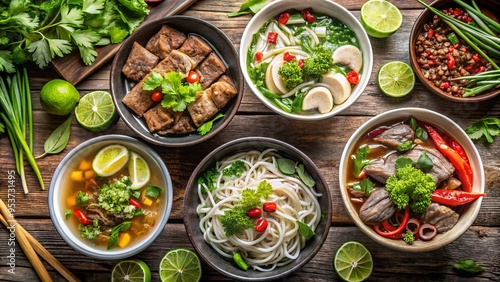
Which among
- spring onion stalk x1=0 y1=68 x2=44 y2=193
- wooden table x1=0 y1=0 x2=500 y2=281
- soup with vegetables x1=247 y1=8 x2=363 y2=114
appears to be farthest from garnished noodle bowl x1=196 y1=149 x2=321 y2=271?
spring onion stalk x1=0 y1=68 x2=44 y2=193

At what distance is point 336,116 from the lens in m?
4.14

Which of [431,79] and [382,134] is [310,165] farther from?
[431,79]

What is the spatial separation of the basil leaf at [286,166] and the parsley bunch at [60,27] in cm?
152

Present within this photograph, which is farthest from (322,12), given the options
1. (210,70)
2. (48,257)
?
(48,257)

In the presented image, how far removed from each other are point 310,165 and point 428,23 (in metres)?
1.45

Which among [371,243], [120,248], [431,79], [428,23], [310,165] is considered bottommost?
[371,243]

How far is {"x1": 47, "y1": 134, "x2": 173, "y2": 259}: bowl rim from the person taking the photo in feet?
12.3

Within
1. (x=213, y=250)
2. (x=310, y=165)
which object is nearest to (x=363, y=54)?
(x=310, y=165)

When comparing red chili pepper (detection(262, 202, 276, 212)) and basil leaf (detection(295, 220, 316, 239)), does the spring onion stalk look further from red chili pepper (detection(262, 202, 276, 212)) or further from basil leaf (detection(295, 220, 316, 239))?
basil leaf (detection(295, 220, 316, 239))

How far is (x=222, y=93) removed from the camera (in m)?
3.93

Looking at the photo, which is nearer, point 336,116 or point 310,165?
point 310,165

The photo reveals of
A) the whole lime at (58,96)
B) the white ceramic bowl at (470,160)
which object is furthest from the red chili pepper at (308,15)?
the whole lime at (58,96)

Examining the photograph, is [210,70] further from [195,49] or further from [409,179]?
[409,179]

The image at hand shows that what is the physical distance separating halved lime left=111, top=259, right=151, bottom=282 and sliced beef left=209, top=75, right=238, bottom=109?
51.7 inches
